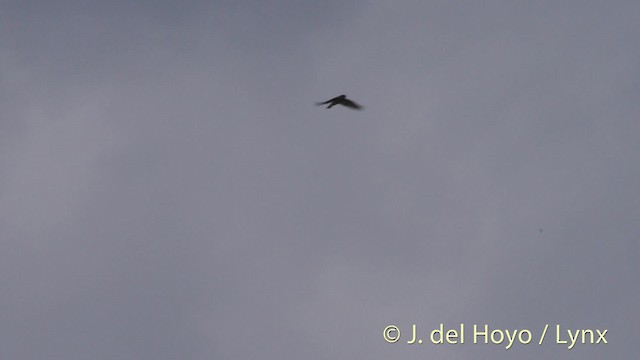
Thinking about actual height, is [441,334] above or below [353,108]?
below

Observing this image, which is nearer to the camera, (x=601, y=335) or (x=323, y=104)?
(x=323, y=104)

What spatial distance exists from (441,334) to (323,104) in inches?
Result: 1307

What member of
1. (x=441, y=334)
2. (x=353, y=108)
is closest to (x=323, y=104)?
(x=353, y=108)

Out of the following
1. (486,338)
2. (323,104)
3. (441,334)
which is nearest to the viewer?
(323,104)

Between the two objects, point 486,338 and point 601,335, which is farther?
point 486,338

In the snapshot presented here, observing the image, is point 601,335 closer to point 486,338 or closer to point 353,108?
point 486,338

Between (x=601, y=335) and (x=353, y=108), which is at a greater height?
(x=353, y=108)

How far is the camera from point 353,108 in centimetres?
9544

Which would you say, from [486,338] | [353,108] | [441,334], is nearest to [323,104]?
[353,108]

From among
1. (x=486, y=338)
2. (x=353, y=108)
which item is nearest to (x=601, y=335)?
(x=486, y=338)

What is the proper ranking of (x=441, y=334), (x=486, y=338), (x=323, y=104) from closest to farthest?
(x=323, y=104), (x=441, y=334), (x=486, y=338)

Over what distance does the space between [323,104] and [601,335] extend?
44579 mm

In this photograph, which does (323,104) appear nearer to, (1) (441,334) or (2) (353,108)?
(2) (353,108)

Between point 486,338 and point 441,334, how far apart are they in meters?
11.6
